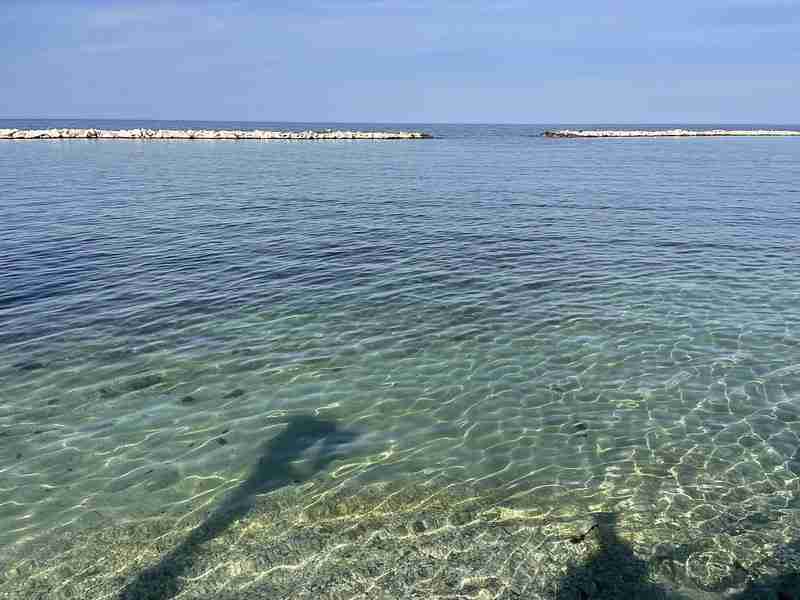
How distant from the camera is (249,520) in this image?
844cm

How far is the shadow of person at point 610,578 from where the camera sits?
7.02 meters

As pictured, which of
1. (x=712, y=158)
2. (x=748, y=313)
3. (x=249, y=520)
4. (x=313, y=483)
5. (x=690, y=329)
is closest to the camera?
(x=249, y=520)

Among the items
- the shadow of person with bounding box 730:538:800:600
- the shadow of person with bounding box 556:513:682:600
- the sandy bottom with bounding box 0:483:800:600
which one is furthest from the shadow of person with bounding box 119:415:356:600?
the shadow of person with bounding box 730:538:800:600

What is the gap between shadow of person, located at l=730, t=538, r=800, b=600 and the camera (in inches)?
274

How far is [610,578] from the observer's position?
7270 mm

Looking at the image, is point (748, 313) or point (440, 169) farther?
point (440, 169)

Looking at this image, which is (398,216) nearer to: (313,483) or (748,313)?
(748,313)

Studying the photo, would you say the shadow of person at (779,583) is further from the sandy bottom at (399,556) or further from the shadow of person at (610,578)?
the shadow of person at (610,578)

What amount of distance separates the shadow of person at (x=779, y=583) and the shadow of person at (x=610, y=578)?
964 mm

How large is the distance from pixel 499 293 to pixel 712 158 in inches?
2992

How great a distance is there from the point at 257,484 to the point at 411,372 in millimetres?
4843

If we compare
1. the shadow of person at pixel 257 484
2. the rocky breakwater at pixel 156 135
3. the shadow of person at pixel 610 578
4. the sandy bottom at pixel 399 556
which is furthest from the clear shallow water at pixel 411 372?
the rocky breakwater at pixel 156 135

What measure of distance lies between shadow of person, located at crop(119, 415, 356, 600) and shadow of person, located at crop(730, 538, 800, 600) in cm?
646

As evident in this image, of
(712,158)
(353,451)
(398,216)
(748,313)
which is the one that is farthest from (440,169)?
(353,451)
